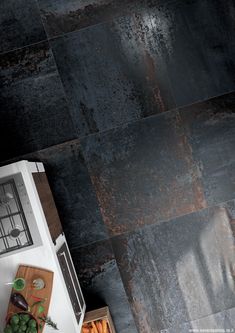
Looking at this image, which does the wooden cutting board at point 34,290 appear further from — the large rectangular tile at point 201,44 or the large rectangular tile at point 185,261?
the large rectangular tile at point 201,44

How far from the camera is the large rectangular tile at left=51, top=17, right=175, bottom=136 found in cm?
337

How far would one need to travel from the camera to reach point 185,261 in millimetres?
3400

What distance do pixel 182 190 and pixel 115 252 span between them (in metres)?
0.73

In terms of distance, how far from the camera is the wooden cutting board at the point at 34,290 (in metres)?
2.65

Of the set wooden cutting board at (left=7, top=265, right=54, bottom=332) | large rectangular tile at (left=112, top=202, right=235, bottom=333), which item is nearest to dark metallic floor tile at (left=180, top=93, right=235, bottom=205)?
large rectangular tile at (left=112, top=202, right=235, bottom=333)

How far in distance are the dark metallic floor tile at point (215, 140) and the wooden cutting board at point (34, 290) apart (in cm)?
148

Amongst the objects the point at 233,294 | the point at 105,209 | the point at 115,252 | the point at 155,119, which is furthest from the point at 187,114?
the point at 233,294

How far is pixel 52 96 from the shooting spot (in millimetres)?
3393

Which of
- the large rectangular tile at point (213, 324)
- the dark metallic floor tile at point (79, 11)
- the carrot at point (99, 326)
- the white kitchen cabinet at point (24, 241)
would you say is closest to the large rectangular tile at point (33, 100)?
the dark metallic floor tile at point (79, 11)

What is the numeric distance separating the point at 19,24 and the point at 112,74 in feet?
2.76

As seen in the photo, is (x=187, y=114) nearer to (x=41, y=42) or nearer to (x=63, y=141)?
(x=63, y=141)

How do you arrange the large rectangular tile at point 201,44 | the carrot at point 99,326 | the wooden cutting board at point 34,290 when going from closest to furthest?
the wooden cutting board at point 34,290
the carrot at point 99,326
the large rectangular tile at point 201,44

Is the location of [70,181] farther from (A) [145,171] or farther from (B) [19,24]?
(B) [19,24]

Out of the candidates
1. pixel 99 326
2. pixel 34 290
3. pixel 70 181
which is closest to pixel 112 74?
pixel 70 181
